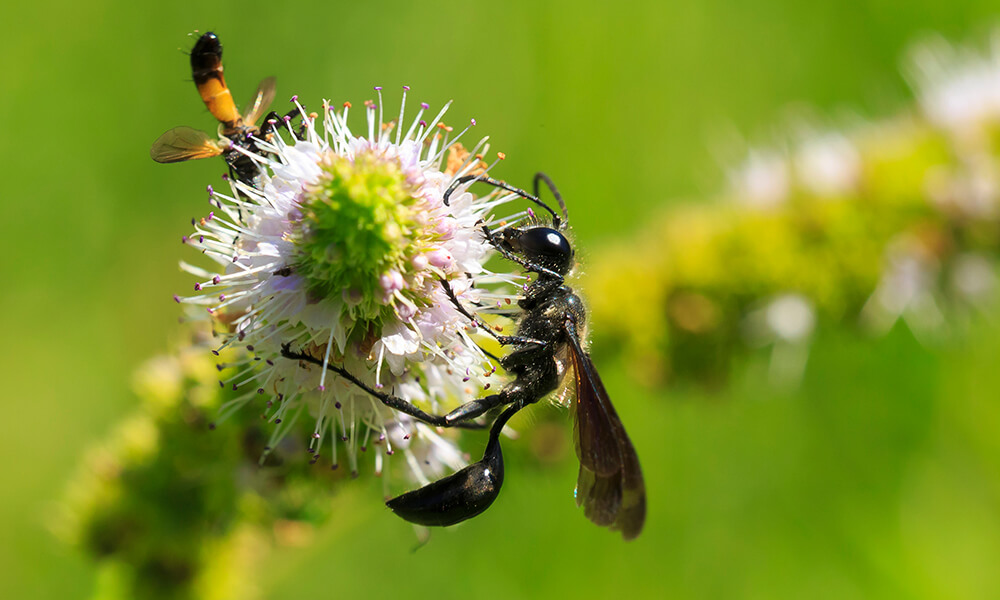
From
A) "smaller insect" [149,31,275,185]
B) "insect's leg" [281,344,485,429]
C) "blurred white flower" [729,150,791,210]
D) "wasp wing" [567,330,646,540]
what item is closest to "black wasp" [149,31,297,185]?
"smaller insect" [149,31,275,185]

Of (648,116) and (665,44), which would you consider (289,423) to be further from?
(665,44)

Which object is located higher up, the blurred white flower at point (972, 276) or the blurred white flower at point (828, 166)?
the blurred white flower at point (828, 166)

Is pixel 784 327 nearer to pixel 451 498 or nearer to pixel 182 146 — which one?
pixel 451 498

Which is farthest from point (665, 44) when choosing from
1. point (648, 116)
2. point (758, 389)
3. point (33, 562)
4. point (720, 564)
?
point (33, 562)

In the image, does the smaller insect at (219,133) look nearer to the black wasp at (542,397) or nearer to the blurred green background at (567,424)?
the black wasp at (542,397)

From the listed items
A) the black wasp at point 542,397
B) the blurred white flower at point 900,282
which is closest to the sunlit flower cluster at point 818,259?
Result: the blurred white flower at point 900,282

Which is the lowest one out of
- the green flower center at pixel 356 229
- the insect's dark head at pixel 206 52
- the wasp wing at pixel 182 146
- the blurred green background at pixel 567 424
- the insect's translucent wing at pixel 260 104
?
the blurred green background at pixel 567 424

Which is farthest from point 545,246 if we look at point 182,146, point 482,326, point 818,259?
point 818,259
